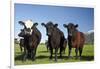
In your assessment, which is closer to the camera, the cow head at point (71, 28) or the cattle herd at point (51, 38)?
the cattle herd at point (51, 38)

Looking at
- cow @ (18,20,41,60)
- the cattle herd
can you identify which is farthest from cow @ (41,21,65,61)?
cow @ (18,20,41,60)

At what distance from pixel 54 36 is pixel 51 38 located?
0.05 m

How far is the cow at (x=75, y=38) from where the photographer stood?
2477 millimetres

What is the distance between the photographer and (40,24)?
2.34m

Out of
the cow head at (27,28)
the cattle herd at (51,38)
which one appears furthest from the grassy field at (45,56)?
the cow head at (27,28)

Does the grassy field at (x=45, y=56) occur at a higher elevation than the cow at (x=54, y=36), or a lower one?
lower

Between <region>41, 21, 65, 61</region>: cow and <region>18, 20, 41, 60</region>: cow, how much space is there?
119 millimetres

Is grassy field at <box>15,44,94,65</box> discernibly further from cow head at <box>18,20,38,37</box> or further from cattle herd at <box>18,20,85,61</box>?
cow head at <box>18,20,38,37</box>

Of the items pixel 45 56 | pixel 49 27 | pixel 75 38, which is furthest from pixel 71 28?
pixel 45 56

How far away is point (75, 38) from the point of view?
99.4 inches

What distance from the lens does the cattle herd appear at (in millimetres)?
2299

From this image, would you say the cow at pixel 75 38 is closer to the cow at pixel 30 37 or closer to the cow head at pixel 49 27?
the cow head at pixel 49 27

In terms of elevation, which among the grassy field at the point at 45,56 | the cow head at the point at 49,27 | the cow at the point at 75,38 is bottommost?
the grassy field at the point at 45,56
